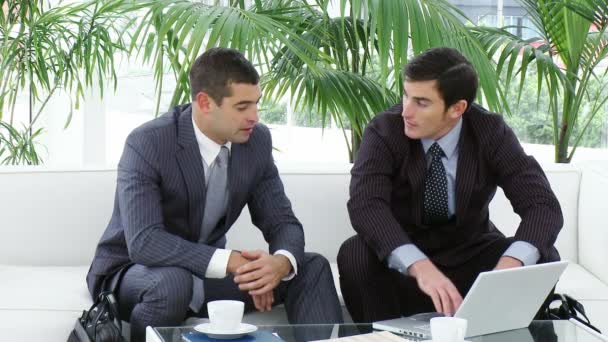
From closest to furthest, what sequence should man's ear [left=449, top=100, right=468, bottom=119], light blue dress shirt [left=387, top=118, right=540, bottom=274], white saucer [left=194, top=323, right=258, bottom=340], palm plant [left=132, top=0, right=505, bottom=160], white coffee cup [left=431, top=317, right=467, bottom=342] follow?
1. white coffee cup [left=431, top=317, right=467, bottom=342]
2. white saucer [left=194, top=323, right=258, bottom=340]
3. light blue dress shirt [left=387, top=118, right=540, bottom=274]
4. man's ear [left=449, top=100, right=468, bottom=119]
5. palm plant [left=132, top=0, right=505, bottom=160]

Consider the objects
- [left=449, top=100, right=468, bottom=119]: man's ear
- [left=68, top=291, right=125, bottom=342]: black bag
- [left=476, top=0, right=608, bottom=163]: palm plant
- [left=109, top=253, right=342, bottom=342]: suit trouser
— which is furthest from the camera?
[left=476, top=0, right=608, bottom=163]: palm plant

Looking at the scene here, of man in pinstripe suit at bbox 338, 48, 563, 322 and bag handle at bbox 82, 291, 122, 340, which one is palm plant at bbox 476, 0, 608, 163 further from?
bag handle at bbox 82, 291, 122, 340

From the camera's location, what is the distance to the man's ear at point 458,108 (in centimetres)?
268

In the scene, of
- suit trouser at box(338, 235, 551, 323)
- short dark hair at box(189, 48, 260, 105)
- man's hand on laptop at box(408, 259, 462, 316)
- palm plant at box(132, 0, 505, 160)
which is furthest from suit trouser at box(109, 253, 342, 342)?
palm plant at box(132, 0, 505, 160)

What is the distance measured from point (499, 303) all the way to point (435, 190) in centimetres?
73

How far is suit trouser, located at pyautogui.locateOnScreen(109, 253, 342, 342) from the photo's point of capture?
235cm

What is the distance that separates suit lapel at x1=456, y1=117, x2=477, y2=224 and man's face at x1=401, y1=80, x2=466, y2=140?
127 millimetres

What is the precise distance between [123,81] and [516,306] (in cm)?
390

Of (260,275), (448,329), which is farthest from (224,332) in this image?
(260,275)

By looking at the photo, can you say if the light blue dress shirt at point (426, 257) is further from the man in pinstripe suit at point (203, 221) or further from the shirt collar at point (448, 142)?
the man in pinstripe suit at point (203, 221)

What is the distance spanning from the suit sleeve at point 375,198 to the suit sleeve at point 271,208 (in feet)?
0.55

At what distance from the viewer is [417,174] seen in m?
2.69

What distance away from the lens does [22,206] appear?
9.48 feet

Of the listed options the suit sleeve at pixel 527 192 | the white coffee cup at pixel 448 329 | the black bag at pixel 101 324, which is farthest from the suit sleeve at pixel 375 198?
the white coffee cup at pixel 448 329
